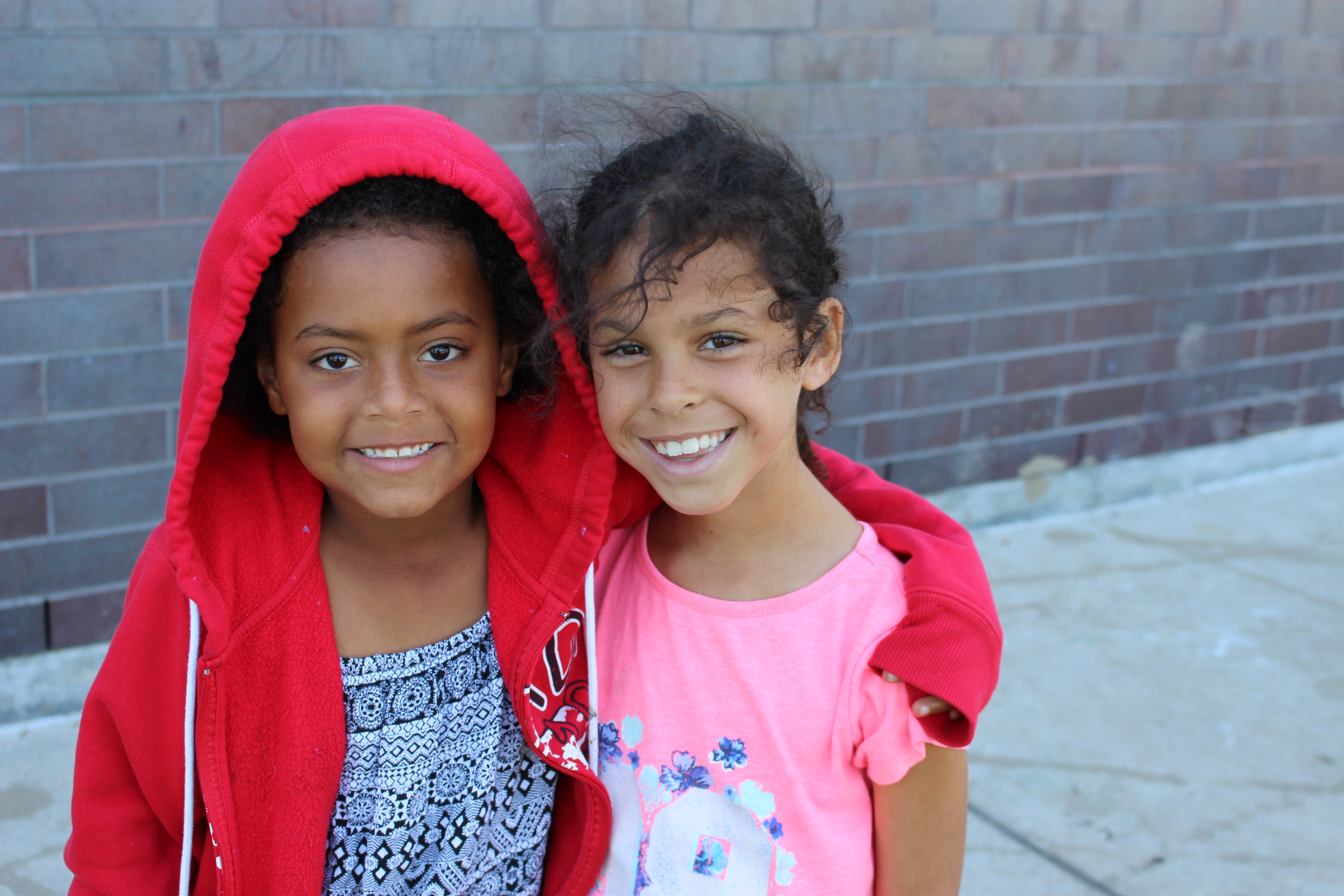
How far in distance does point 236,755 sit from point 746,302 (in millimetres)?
841

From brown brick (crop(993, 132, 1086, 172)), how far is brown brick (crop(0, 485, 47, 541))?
114 inches

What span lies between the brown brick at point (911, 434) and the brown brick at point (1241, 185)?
51.0 inches

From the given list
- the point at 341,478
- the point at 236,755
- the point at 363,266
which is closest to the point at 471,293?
the point at 363,266

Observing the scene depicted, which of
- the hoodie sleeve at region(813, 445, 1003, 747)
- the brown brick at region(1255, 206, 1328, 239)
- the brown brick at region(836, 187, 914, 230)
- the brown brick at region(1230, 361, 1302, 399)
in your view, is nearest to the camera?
the hoodie sleeve at region(813, 445, 1003, 747)

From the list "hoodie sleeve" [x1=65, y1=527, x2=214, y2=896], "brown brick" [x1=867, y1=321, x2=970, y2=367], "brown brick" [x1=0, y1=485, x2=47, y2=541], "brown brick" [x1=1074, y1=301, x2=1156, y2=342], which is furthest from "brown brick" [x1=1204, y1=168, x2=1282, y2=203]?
"hoodie sleeve" [x1=65, y1=527, x2=214, y2=896]

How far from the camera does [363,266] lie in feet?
4.86

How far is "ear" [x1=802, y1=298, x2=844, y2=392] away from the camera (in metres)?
1.63

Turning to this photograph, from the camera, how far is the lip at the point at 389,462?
153 centimetres

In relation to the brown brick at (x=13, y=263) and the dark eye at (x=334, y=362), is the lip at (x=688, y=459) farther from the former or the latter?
the brown brick at (x=13, y=263)

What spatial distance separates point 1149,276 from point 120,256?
3.30 meters

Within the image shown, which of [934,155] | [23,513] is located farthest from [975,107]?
[23,513]

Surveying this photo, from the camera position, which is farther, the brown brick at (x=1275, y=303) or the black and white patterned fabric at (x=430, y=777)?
the brown brick at (x=1275, y=303)

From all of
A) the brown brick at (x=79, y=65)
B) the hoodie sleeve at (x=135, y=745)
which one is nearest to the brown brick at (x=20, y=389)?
the brown brick at (x=79, y=65)

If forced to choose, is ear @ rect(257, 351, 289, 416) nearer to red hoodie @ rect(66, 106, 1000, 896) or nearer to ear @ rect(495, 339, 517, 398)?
red hoodie @ rect(66, 106, 1000, 896)
